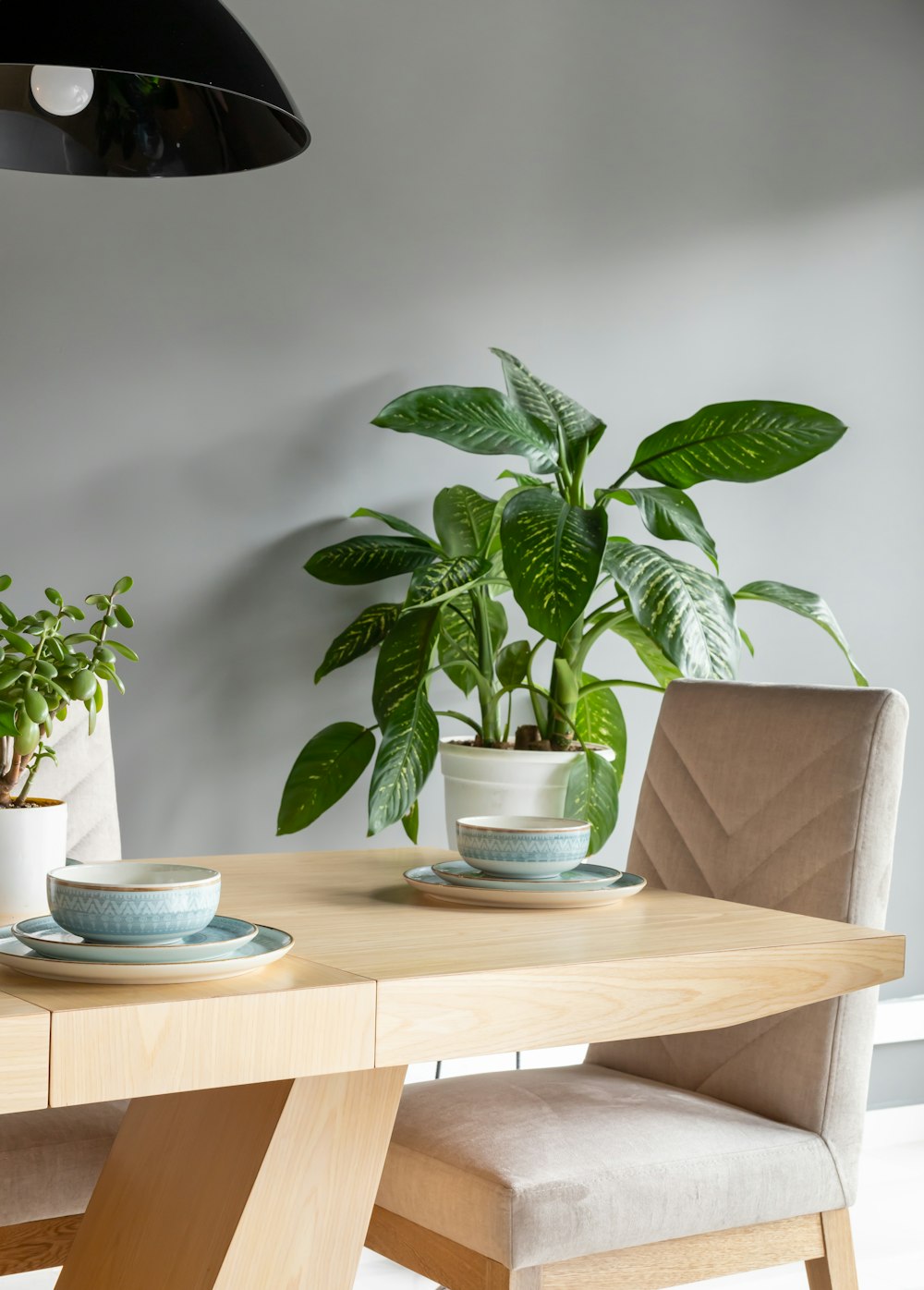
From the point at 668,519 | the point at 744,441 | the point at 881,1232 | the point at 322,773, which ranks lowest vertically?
the point at 881,1232

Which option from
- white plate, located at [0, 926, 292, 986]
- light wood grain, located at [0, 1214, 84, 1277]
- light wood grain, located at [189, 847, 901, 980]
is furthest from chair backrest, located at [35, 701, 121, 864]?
white plate, located at [0, 926, 292, 986]

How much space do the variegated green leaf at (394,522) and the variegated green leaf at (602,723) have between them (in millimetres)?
420

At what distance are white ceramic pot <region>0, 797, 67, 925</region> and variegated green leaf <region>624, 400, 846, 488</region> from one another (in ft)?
4.94

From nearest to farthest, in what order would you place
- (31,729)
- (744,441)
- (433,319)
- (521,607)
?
(31,729), (521,607), (744,441), (433,319)

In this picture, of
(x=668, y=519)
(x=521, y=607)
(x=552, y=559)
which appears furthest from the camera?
(x=668, y=519)

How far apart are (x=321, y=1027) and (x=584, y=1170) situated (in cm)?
54

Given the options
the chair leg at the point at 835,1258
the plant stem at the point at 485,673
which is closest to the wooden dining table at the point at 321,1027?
the chair leg at the point at 835,1258

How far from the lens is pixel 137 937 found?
1.08 m

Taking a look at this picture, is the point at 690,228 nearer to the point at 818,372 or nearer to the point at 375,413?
the point at 818,372

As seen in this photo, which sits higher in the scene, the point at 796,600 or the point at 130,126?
the point at 130,126

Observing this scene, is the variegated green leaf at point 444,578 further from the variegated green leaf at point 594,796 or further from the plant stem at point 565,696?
the variegated green leaf at point 594,796

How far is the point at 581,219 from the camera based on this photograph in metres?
3.11

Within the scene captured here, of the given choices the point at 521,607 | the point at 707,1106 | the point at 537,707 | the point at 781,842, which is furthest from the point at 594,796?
the point at 707,1106

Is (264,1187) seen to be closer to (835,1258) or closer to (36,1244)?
(36,1244)
